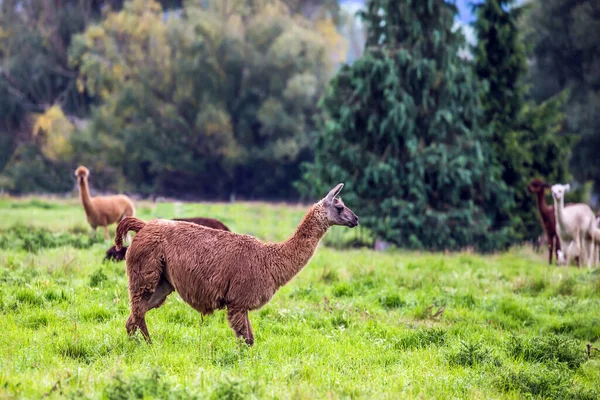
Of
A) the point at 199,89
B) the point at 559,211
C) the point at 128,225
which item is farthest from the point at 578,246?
the point at 199,89

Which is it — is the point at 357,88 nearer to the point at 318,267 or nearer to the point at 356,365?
the point at 318,267

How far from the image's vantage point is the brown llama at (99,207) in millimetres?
15625

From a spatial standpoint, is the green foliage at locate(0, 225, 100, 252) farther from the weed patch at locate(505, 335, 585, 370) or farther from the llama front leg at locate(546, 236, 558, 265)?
the llama front leg at locate(546, 236, 558, 265)

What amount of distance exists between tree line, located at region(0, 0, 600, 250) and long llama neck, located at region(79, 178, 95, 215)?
7921 mm

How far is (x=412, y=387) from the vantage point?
635cm

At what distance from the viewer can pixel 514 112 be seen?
Answer: 23250 mm

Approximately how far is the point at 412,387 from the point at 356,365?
85cm

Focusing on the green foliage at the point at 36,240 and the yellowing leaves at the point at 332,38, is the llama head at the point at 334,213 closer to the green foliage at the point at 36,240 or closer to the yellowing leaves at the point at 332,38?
the green foliage at the point at 36,240

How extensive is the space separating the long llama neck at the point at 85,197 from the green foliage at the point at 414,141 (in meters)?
7.90

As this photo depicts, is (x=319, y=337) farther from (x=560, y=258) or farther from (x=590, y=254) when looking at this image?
(x=590, y=254)

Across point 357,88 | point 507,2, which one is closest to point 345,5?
point 507,2

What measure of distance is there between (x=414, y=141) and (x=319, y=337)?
13206mm

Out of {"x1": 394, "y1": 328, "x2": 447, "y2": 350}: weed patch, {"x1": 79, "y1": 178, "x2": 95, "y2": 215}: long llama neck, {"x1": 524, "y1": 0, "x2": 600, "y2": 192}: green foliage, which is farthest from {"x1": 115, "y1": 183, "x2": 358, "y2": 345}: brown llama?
{"x1": 524, "y1": 0, "x2": 600, "y2": 192}: green foliage

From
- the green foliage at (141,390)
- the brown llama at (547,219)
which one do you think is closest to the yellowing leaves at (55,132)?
the brown llama at (547,219)
